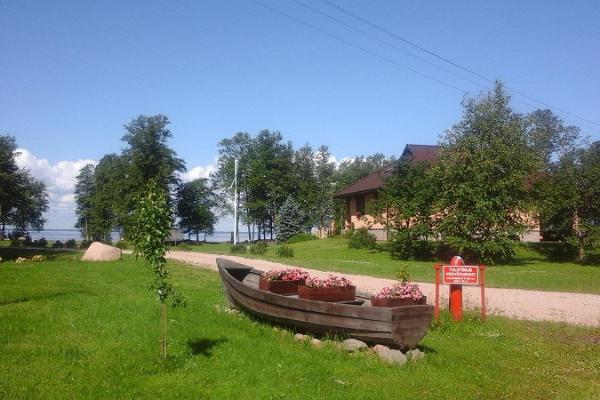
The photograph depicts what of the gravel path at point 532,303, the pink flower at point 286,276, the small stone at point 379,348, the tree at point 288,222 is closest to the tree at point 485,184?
the gravel path at point 532,303

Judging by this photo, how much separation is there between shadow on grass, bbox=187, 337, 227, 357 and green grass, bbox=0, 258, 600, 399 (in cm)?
2

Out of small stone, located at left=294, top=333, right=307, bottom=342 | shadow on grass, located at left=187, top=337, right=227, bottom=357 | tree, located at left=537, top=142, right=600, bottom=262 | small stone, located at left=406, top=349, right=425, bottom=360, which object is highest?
tree, located at left=537, top=142, right=600, bottom=262

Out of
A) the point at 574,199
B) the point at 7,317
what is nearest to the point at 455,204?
the point at 574,199

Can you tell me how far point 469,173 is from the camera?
2627 cm

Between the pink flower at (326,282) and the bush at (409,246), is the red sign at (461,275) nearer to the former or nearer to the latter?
the pink flower at (326,282)

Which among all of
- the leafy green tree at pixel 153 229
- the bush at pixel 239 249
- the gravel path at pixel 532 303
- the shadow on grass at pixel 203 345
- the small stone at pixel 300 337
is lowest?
the gravel path at pixel 532 303

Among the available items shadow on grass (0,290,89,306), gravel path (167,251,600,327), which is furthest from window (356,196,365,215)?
shadow on grass (0,290,89,306)

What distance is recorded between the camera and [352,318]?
7.44 meters

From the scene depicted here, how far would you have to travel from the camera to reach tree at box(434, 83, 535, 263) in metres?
25.8

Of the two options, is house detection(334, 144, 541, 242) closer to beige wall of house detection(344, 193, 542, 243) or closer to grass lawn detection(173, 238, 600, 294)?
beige wall of house detection(344, 193, 542, 243)

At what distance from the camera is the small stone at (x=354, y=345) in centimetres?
757

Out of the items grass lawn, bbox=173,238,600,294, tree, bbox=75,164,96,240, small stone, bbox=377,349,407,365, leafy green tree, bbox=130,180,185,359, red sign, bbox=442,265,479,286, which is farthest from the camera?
tree, bbox=75,164,96,240

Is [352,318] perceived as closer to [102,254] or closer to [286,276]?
[286,276]

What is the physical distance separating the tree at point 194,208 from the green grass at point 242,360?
170 ft
